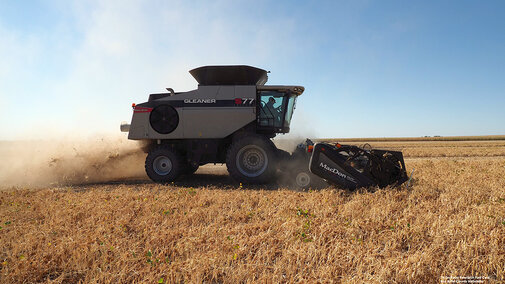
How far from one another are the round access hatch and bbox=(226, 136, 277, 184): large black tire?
2079mm

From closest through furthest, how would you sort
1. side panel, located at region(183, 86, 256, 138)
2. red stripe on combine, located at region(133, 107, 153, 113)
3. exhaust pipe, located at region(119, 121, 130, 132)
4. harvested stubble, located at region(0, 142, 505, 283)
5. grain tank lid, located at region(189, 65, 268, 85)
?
1. harvested stubble, located at region(0, 142, 505, 283)
2. side panel, located at region(183, 86, 256, 138)
3. grain tank lid, located at region(189, 65, 268, 85)
4. red stripe on combine, located at region(133, 107, 153, 113)
5. exhaust pipe, located at region(119, 121, 130, 132)

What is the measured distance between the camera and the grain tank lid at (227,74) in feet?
27.5

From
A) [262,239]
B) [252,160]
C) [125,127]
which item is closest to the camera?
[262,239]

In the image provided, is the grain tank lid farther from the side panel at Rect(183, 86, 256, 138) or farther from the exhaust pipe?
the exhaust pipe

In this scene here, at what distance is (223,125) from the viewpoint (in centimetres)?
838

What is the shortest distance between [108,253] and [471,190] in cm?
653

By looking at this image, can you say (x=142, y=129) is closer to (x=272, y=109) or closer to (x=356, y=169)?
(x=272, y=109)

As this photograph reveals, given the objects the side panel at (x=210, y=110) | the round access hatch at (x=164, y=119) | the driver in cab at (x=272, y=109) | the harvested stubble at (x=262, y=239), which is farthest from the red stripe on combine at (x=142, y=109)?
the harvested stubble at (x=262, y=239)

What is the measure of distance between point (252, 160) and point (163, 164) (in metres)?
2.96

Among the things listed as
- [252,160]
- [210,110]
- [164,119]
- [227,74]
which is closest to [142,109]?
[164,119]

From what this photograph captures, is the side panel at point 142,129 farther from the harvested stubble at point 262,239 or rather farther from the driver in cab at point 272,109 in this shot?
the harvested stubble at point 262,239

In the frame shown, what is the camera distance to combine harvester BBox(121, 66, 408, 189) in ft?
26.2

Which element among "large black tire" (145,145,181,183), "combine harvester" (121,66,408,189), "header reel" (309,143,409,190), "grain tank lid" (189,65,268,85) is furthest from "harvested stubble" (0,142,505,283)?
"grain tank lid" (189,65,268,85)

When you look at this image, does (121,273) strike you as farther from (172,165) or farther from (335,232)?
(172,165)
